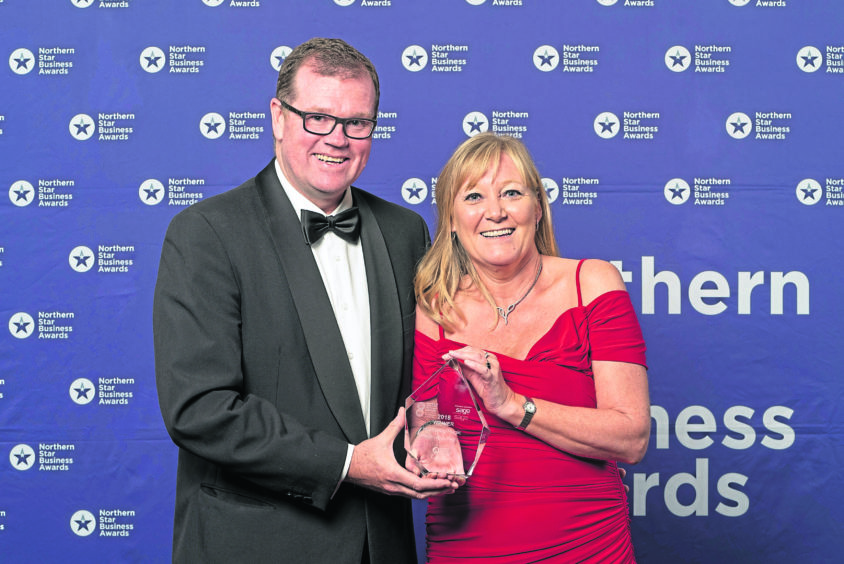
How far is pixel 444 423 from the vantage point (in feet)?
5.15

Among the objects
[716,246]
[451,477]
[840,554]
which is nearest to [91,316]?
[451,477]

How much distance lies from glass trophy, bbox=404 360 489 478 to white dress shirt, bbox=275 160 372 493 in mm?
130

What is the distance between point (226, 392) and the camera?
1472 millimetres

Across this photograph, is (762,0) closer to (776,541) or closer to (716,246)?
(716,246)

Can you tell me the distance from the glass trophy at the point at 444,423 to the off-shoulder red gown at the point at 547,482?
66 millimetres

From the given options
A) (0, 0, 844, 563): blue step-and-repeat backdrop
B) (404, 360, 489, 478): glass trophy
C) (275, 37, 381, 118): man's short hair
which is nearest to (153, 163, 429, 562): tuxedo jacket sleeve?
(404, 360, 489, 478): glass trophy

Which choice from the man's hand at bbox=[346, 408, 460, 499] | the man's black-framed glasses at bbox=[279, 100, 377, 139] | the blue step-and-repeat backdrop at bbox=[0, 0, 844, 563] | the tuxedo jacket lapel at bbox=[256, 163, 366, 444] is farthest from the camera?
the blue step-and-repeat backdrop at bbox=[0, 0, 844, 563]

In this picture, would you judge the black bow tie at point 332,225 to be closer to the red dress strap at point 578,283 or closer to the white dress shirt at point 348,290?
the white dress shirt at point 348,290

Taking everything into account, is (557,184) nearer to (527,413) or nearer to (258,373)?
(527,413)

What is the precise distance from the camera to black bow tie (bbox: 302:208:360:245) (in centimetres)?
162

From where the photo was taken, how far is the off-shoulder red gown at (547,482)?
1603mm

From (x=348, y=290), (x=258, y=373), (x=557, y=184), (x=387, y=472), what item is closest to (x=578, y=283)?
(x=348, y=290)

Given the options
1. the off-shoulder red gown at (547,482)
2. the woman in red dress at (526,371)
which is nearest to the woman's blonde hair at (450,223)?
the woman in red dress at (526,371)

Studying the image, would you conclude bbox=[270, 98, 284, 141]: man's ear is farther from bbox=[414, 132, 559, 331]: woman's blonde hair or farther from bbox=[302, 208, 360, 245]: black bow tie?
bbox=[414, 132, 559, 331]: woman's blonde hair
